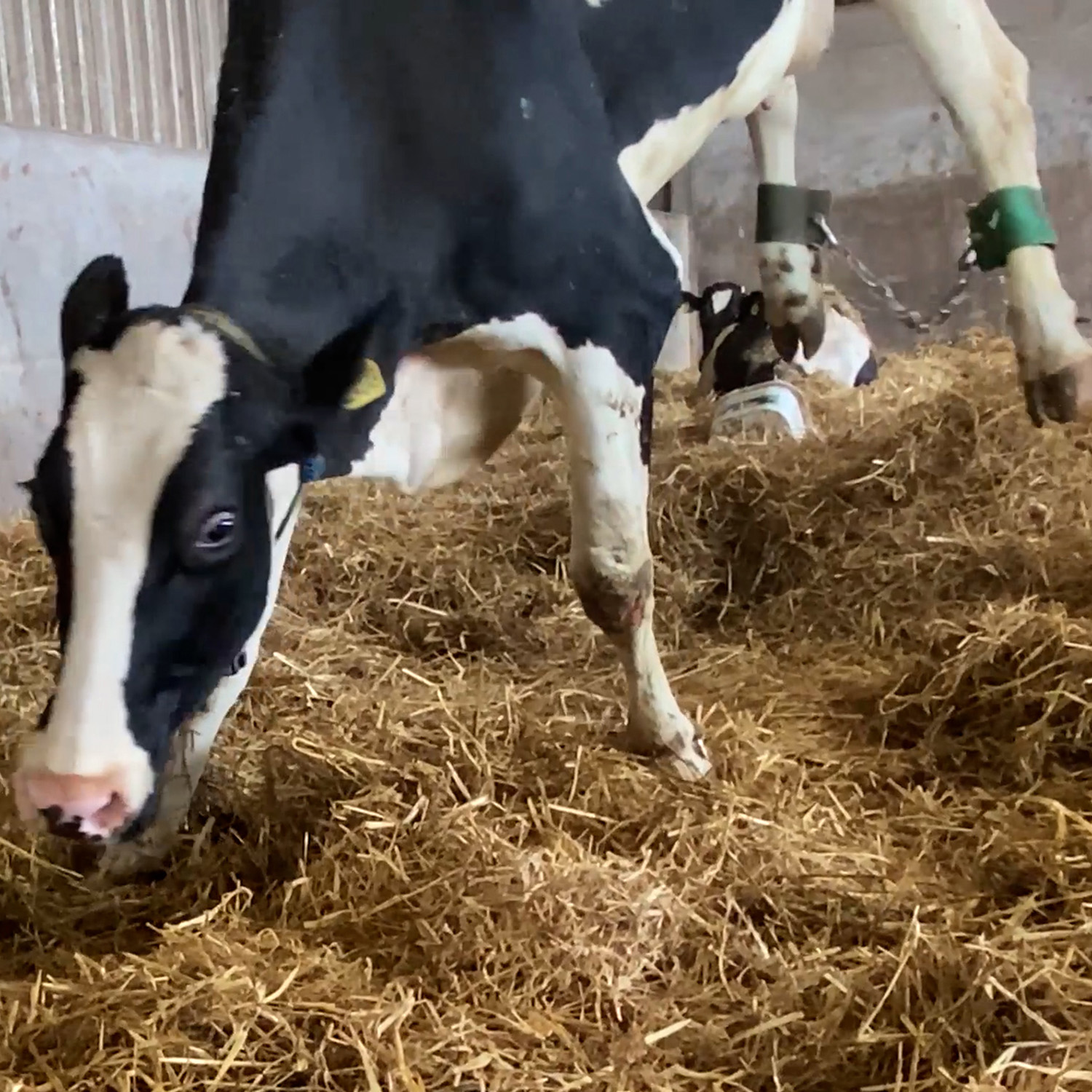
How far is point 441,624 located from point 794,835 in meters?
1.14

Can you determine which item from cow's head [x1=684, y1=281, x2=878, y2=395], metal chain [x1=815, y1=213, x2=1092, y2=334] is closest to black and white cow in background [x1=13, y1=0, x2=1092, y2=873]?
metal chain [x1=815, y1=213, x2=1092, y2=334]

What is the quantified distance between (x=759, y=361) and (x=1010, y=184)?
1.66 metres

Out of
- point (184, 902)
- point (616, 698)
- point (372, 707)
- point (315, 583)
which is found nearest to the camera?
point (184, 902)

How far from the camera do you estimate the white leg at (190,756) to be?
1689mm

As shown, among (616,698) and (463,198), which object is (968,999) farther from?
→ (463,198)

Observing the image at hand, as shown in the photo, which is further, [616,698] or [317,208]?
[616,698]

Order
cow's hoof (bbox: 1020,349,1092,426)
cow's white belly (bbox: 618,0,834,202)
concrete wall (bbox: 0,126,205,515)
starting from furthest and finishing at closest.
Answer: concrete wall (bbox: 0,126,205,515)
cow's hoof (bbox: 1020,349,1092,426)
cow's white belly (bbox: 618,0,834,202)

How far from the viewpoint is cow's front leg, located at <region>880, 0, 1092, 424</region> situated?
8.68ft

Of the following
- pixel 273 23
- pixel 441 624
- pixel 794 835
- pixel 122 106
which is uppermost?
pixel 273 23

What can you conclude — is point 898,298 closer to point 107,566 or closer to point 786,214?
point 786,214

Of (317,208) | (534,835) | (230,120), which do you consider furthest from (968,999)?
(230,120)

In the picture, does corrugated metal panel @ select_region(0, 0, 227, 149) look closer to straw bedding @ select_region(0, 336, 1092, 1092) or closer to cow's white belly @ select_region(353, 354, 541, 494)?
straw bedding @ select_region(0, 336, 1092, 1092)

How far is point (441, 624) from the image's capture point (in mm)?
2738

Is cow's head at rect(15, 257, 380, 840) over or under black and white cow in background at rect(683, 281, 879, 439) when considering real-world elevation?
over
